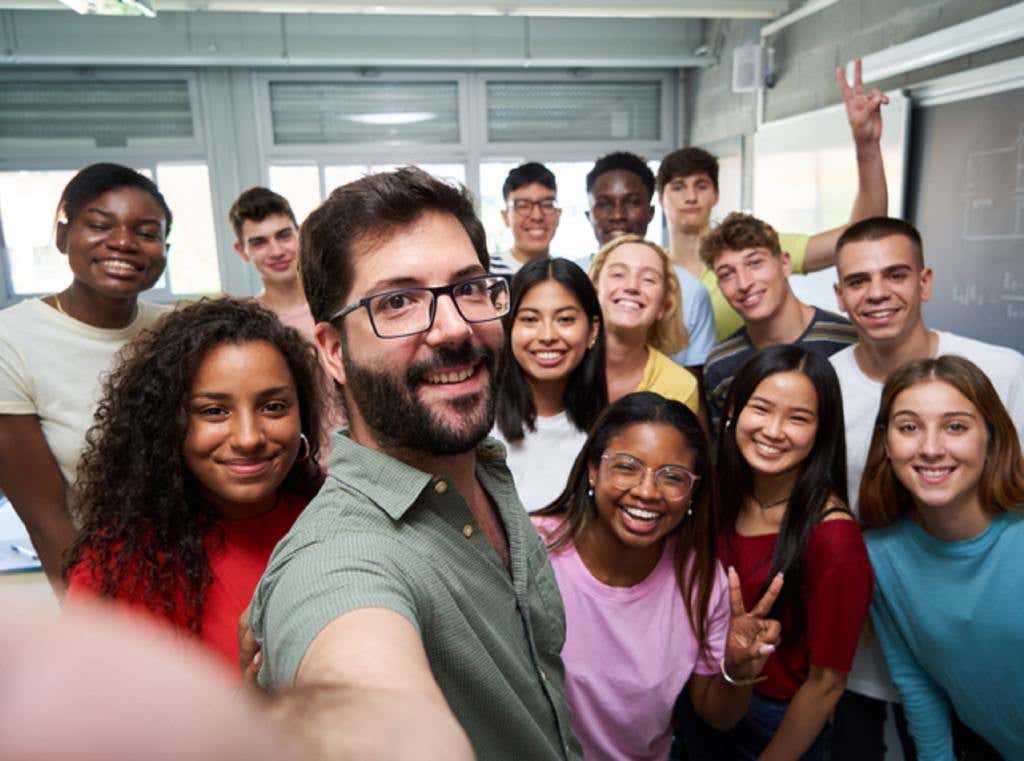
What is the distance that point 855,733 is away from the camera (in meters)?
1.79

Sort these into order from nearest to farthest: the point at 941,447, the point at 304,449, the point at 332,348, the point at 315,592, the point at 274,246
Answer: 1. the point at 315,592
2. the point at 332,348
3. the point at 304,449
4. the point at 941,447
5. the point at 274,246

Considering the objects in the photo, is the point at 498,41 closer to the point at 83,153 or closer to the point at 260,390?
the point at 83,153

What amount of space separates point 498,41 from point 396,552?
5.85 m

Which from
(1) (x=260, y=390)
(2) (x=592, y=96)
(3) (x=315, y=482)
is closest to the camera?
(1) (x=260, y=390)

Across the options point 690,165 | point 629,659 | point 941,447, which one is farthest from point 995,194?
point 629,659

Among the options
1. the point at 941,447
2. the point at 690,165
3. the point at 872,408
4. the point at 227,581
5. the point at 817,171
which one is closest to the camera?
the point at 227,581

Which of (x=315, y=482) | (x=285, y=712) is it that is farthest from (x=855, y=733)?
(x=285, y=712)

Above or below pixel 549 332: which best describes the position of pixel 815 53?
above

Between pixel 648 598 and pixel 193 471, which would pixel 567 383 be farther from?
pixel 193 471

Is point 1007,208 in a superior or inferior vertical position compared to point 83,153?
inferior

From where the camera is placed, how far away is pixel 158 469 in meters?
1.27

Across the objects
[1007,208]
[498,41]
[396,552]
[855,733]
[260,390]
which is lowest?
[855,733]

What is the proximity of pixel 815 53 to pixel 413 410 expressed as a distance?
4464 mm

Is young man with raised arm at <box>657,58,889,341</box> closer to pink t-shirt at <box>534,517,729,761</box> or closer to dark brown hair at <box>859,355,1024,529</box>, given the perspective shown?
dark brown hair at <box>859,355,1024,529</box>
